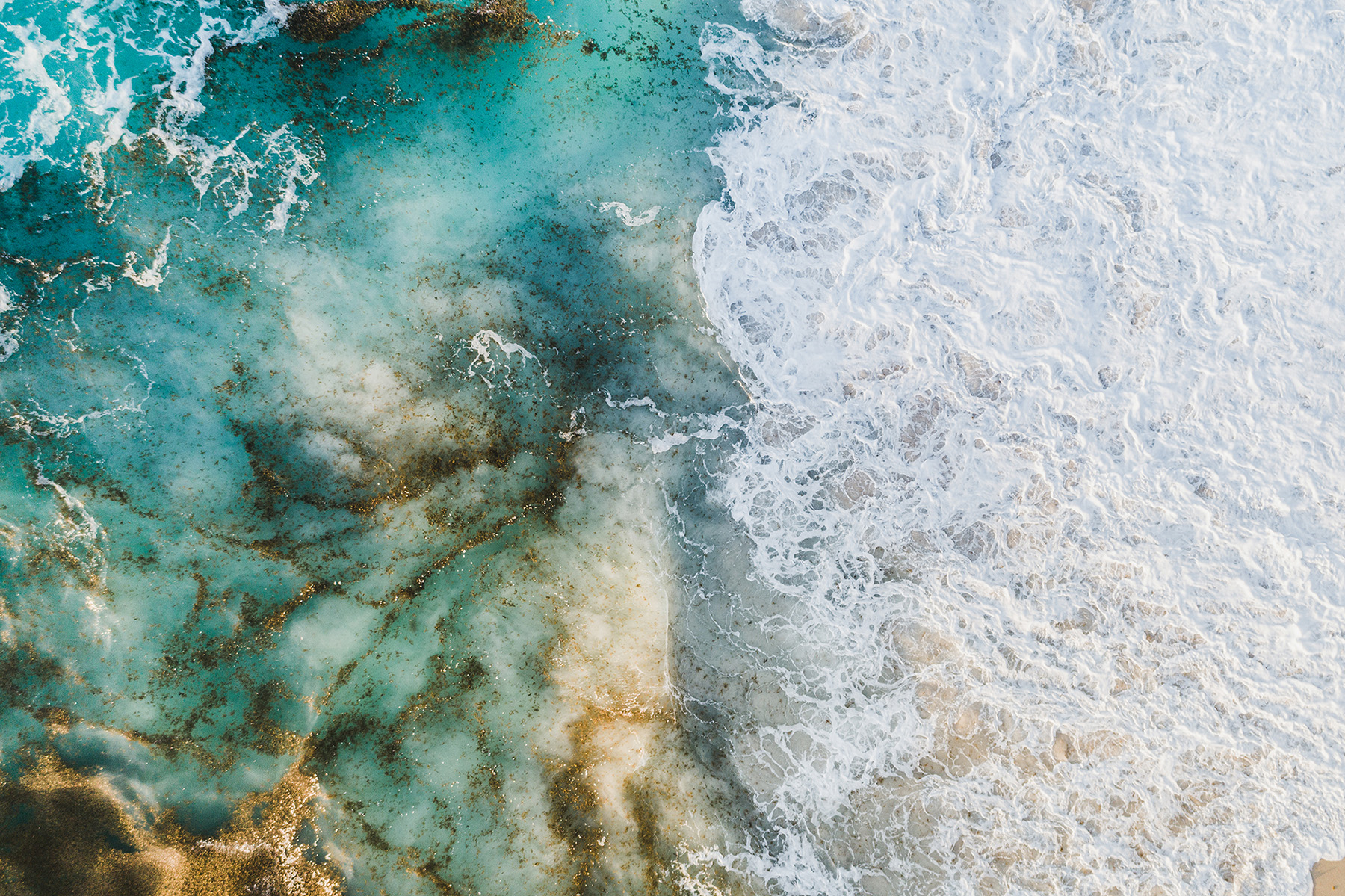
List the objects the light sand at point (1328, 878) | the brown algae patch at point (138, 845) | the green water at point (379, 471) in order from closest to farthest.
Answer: the brown algae patch at point (138, 845) → the green water at point (379, 471) → the light sand at point (1328, 878)

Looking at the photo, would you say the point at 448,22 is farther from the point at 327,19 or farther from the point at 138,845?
the point at 138,845

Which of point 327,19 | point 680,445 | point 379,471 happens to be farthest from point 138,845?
point 327,19

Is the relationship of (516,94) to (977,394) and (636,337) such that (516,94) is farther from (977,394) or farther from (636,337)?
(977,394)

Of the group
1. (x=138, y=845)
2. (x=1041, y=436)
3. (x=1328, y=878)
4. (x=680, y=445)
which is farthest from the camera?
(x=680, y=445)

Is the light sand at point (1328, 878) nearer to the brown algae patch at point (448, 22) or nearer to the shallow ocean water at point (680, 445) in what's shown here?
the shallow ocean water at point (680, 445)

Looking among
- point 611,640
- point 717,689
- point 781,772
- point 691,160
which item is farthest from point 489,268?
point 781,772

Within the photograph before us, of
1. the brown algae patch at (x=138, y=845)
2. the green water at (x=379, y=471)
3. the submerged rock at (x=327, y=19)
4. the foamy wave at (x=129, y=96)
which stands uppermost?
the submerged rock at (x=327, y=19)

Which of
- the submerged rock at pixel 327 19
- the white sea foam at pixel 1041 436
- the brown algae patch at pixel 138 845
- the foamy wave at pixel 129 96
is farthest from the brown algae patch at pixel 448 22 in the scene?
the brown algae patch at pixel 138 845

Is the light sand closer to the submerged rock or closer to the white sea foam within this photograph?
the white sea foam
